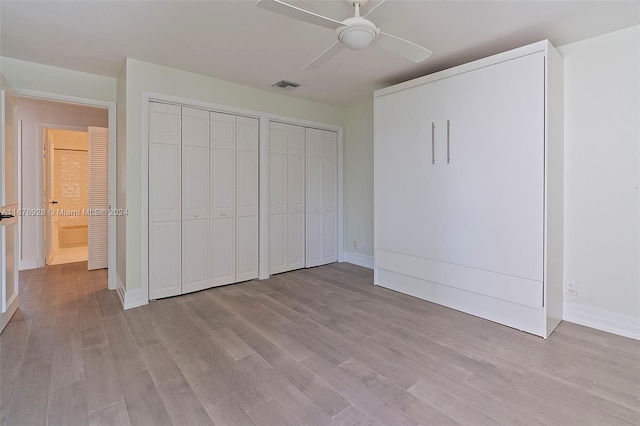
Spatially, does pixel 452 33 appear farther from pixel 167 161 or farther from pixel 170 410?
pixel 170 410

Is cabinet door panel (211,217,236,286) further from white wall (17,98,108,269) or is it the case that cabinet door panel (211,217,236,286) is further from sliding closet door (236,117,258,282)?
white wall (17,98,108,269)

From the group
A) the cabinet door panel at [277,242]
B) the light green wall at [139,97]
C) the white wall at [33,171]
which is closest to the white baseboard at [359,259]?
the cabinet door panel at [277,242]

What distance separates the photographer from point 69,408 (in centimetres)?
167

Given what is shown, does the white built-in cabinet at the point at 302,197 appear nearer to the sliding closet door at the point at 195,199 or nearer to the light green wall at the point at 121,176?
the sliding closet door at the point at 195,199

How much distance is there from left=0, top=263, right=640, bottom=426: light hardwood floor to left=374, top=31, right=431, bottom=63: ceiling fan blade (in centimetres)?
211

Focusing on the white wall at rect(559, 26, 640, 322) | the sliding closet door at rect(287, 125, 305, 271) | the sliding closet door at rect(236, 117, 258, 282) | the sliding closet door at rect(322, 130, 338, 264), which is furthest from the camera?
the sliding closet door at rect(322, 130, 338, 264)

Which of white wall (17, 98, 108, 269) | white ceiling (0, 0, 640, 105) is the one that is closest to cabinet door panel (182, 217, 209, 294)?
white ceiling (0, 0, 640, 105)

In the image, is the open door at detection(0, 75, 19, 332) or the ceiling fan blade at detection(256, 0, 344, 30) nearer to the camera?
the ceiling fan blade at detection(256, 0, 344, 30)

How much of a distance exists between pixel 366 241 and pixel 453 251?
69.8 inches

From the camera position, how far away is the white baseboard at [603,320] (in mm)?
2469

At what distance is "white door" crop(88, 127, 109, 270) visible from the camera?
4.54 meters

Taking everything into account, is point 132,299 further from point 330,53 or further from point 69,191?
point 69,191

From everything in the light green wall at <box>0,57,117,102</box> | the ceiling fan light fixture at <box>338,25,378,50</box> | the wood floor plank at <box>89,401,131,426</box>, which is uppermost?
the light green wall at <box>0,57,117,102</box>

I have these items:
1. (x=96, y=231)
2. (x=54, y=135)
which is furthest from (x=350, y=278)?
(x=54, y=135)
